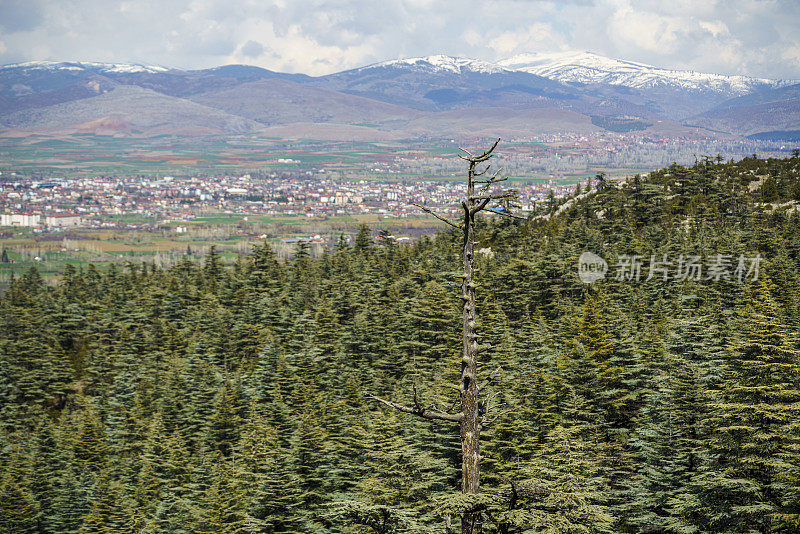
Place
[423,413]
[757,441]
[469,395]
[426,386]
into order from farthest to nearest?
[426,386] < [757,441] < [469,395] < [423,413]

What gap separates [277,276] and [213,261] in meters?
13.6

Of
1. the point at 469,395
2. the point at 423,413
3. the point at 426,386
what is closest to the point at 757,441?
the point at 469,395

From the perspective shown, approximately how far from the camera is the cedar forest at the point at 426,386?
2214 cm

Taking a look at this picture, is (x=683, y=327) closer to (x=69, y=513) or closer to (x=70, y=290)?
(x=69, y=513)

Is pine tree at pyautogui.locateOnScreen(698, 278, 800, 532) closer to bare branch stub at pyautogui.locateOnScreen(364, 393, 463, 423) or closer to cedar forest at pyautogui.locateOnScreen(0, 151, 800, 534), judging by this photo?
cedar forest at pyautogui.locateOnScreen(0, 151, 800, 534)

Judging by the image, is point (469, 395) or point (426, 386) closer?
point (469, 395)

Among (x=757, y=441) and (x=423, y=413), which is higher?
(x=423, y=413)

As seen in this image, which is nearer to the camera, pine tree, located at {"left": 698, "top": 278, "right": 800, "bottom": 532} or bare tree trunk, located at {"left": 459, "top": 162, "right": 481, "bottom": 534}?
bare tree trunk, located at {"left": 459, "top": 162, "right": 481, "bottom": 534}

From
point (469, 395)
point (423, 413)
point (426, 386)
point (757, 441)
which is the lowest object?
point (426, 386)

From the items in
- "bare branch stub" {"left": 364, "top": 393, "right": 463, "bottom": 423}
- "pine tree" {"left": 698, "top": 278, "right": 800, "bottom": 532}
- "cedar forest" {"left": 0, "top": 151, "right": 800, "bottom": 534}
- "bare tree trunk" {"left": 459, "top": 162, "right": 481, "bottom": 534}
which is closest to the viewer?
"bare branch stub" {"left": 364, "top": 393, "right": 463, "bottom": 423}

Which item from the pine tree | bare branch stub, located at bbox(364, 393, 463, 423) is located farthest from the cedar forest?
Result: bare branch stub, located at bbox(364, 393, 463, 423)

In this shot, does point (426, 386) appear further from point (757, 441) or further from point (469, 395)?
point (469, 395)

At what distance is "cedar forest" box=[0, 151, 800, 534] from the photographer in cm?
2214

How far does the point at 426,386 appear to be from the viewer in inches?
1389
